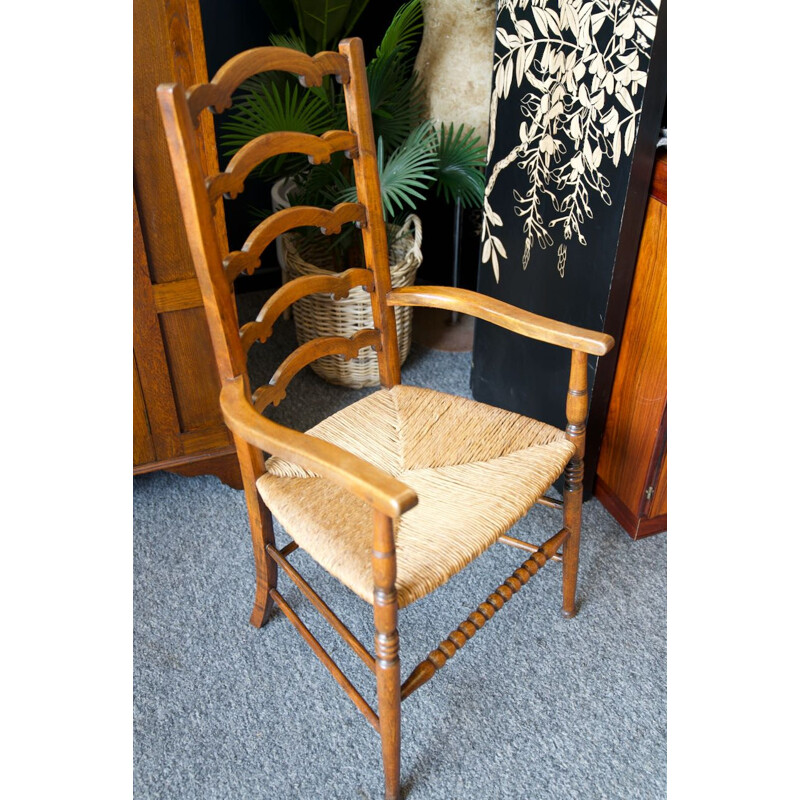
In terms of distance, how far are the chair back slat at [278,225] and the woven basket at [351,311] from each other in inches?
28.8

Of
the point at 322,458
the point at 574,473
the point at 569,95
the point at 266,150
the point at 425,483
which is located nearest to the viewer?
Result: the point at 322,458

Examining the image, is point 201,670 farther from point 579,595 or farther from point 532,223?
point 532,223

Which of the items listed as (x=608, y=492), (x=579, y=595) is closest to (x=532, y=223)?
(x=608, y=492)

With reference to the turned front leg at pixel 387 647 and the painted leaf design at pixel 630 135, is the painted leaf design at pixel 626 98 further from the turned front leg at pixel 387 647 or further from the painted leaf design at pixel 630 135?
the turned front leg at pixel 387 647

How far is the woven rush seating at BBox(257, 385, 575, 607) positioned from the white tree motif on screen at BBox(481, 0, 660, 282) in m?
0.53

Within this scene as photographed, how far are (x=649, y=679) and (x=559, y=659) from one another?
0.18 meters

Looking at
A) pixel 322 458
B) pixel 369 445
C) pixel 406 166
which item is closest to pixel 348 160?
pixel 406 166

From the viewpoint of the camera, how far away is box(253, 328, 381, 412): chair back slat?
4.32ft

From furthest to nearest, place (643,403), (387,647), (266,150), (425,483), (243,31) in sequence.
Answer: (243,31) < (643,403) < (425,483) < (266,150) < (387,647)

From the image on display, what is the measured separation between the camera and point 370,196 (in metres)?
1.39

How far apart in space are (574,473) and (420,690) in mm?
547

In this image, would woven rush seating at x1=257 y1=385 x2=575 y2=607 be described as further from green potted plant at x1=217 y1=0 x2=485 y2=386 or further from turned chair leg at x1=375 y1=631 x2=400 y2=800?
green potted plant at x1=217 y1=0 x2=485 y2=386

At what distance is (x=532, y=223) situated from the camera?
1.81 metres

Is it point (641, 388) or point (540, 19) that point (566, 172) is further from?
point (641, 388)
